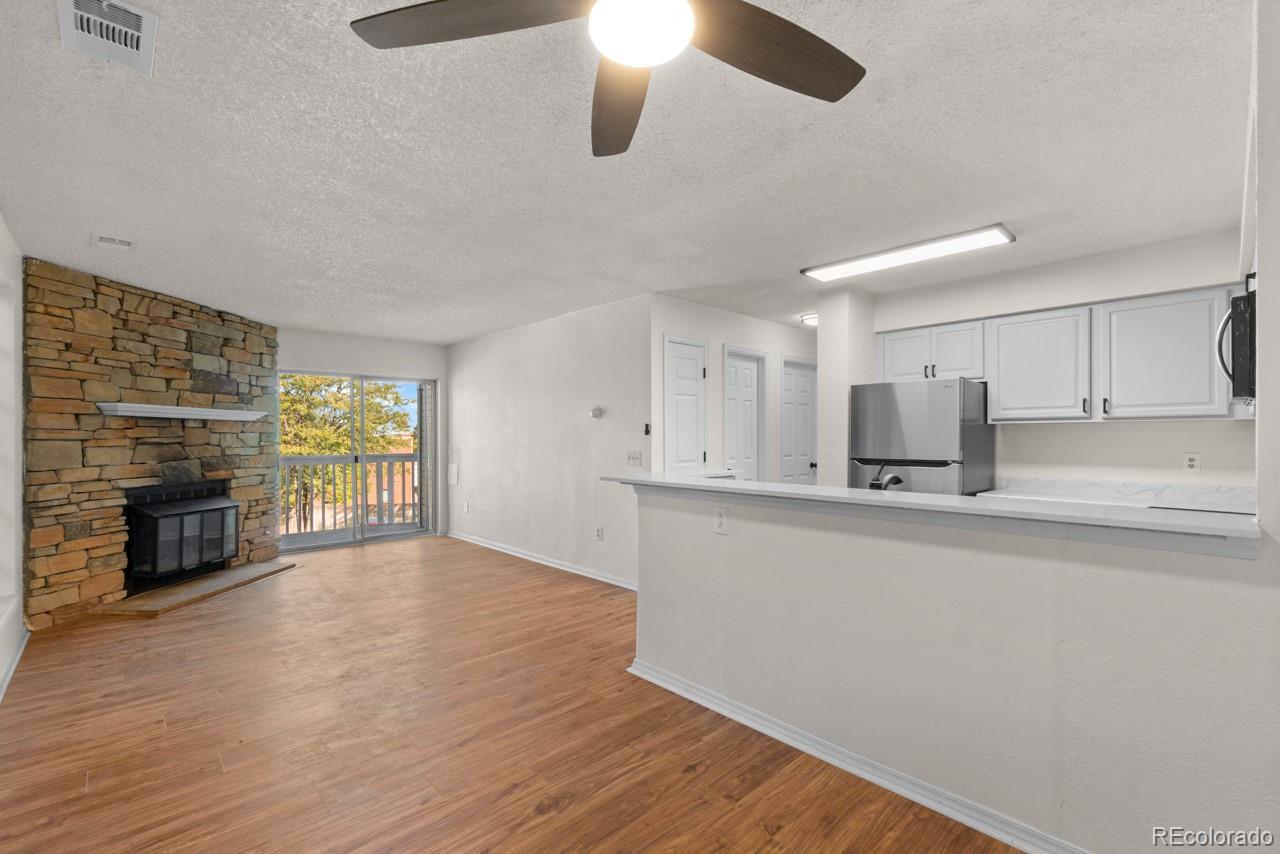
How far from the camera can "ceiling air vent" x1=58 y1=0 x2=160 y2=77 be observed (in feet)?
4.90

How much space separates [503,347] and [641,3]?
5294mm

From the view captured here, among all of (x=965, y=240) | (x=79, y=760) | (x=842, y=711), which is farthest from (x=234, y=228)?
(x=965, y=240)

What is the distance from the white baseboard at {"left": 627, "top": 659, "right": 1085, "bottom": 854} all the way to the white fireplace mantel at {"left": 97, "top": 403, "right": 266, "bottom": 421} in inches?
168

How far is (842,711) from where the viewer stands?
7.23ft

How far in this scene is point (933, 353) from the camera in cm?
434

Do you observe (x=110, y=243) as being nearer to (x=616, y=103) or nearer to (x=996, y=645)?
(x=616, y=103)

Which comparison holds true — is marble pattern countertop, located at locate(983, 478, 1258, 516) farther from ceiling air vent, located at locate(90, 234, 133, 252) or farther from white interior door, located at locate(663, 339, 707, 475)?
ceiling air vent, located at locate(90, 234, 133, 252)

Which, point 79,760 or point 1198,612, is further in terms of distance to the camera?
point 79,760

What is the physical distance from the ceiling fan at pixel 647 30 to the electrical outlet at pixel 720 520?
1.76 metres

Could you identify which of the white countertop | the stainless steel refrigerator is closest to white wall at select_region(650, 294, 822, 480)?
the stainless steel refrigerator

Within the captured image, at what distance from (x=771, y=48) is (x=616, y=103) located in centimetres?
41

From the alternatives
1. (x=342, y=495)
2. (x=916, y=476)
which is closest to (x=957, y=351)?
(x=916, y=476)

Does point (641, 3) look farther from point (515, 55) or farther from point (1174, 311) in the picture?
point (1174, 311)

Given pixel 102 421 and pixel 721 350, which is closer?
pixel 102 421
